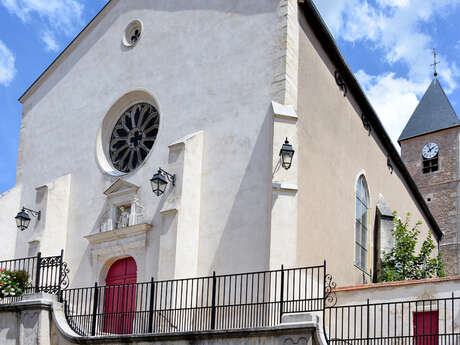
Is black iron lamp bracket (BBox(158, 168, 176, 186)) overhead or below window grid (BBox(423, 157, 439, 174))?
below

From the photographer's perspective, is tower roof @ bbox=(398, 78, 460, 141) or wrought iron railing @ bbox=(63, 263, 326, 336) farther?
tower roof @ bbox=(398, 78, 460, 141)

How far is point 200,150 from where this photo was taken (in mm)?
17266

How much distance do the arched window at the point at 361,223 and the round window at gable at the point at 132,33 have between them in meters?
7.92

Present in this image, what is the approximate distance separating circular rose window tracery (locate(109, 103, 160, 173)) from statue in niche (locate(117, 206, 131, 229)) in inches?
50.1

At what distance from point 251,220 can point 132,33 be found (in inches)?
316

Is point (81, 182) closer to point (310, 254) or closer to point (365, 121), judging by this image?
point (310, 254)

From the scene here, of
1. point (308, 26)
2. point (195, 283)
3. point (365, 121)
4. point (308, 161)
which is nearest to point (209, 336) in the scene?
point (195, 283)

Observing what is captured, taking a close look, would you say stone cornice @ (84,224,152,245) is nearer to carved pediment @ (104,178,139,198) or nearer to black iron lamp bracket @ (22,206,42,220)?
carved pediment @ (104,178,139,198)

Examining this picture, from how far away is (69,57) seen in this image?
22312 millimetres

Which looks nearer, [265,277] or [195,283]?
[265,277]

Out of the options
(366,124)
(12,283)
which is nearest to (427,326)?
(366,124)

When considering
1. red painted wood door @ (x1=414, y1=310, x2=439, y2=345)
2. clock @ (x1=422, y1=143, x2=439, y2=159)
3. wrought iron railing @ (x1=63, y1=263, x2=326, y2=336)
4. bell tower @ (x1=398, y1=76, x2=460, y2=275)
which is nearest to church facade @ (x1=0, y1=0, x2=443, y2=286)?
wrought iron railing @ (x1=63, y1=263, x2=326, y2=336)

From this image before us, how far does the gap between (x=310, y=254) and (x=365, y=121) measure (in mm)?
6814

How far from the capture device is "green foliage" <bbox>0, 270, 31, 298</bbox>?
52.7 ft
